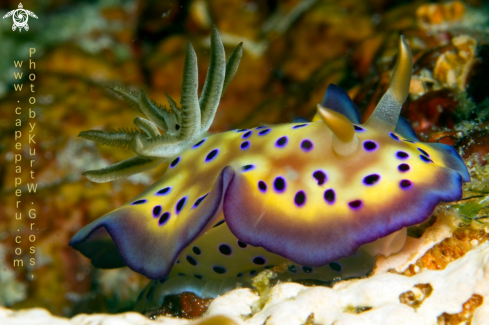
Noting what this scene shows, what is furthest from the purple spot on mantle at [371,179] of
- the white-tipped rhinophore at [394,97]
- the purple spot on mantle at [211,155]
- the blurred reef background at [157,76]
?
the blurred reef background at [157,76]

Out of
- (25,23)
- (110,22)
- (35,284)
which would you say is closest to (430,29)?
(110,22)

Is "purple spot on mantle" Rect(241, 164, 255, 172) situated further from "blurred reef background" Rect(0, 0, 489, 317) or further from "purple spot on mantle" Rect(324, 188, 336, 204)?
"blurred reef background" Rect(0, 0, 489, 317)

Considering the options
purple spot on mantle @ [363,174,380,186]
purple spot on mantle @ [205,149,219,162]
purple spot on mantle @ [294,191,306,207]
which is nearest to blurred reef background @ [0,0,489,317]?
purple spot on mantle @ [363,174,380,186]

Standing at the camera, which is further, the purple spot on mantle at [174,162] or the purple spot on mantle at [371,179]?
the purple spot on mantle at [174,162]

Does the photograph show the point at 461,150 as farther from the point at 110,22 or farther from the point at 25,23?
the point at 25,23

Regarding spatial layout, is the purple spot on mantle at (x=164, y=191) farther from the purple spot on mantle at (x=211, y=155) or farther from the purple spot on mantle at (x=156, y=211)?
the purple spot on mantle at (x=211, y=155)

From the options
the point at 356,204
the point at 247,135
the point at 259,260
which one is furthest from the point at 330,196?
the point at 247,135

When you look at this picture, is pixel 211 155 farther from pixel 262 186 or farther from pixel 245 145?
pixel 262 186
